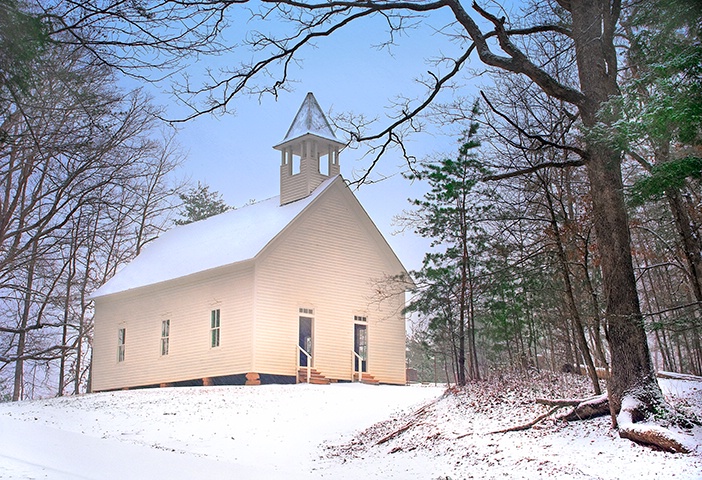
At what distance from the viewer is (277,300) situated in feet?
77.7

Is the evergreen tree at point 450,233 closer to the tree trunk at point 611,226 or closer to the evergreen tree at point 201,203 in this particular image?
the tree trunk at point 611,226

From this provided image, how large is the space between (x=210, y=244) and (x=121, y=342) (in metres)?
5.90

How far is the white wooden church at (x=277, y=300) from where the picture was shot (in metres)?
23.5

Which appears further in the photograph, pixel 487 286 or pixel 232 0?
pixel 487 286

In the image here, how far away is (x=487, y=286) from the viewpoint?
1322 centimetres

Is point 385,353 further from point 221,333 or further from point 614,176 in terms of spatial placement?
point 614,176

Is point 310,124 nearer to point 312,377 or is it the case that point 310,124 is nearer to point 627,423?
point 312,377

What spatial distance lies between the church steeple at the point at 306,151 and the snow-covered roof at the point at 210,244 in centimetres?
53

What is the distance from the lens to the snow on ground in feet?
29.2

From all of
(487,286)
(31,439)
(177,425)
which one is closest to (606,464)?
(487,286)

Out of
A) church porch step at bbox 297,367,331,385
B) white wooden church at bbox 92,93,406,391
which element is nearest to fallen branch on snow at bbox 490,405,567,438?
white wooden church at bbox 92,93,406,391

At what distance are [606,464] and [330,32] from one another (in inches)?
299

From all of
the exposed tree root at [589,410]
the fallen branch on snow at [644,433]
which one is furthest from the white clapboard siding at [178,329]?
the fallen branch on snow at [644,433]

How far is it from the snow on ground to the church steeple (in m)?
9.53
